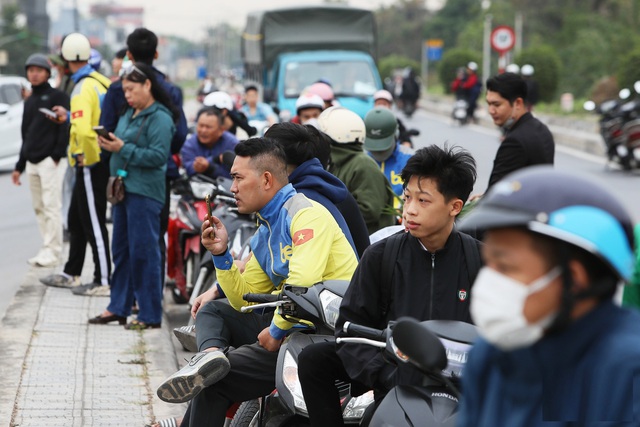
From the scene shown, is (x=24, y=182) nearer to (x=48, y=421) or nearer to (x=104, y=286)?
(x=104, y=286)

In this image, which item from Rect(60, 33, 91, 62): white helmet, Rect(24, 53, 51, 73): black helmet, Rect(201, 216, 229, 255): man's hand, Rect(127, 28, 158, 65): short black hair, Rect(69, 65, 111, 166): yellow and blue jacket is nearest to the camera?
Rect(201, 216, 229, 255): man's hand

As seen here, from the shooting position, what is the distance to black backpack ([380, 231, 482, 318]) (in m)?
4.05

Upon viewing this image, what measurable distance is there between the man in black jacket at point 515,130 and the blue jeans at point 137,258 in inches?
95.3

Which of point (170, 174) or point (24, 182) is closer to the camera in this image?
point (170, 174)

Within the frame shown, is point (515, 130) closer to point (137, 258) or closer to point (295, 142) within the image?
point (295, 142)

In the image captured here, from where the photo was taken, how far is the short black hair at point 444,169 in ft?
13.9

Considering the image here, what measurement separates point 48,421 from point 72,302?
10.8ft

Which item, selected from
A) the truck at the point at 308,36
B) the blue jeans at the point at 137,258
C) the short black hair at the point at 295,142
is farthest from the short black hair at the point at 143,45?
the truck at the point at 308,36

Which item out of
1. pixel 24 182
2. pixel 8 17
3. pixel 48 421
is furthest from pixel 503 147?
pixel 8 17

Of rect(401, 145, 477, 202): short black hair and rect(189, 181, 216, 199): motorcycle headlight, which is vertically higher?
rect(401, 145, 477, 202): short black hair

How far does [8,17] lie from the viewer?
6900 cm

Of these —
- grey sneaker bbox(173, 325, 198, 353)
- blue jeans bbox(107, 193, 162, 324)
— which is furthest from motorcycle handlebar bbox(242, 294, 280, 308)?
blue jeans bbox(107, 193, 162, 324)

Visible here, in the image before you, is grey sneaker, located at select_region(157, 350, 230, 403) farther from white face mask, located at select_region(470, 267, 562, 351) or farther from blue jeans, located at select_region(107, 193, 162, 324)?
blue jeans, located at select_region(107, 193, 162, 324)

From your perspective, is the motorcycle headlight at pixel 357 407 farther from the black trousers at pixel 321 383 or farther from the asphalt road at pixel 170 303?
the asphalt road at pixel 170 303
